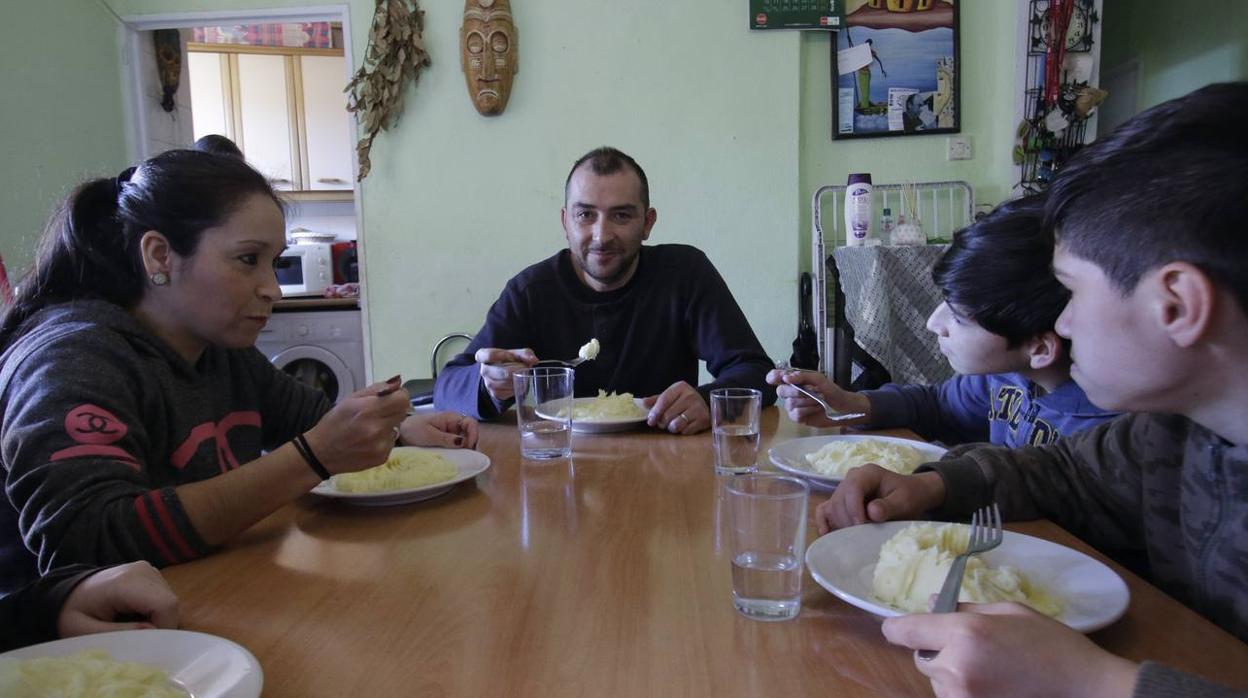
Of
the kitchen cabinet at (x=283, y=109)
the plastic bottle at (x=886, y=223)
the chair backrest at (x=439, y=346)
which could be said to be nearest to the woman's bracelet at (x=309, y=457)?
the chair backrest at (x=439, y=346)

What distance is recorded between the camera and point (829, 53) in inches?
139

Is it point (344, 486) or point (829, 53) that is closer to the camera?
point (344, 486)

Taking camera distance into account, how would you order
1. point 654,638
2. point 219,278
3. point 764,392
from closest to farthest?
point 654,638, point 219,278, point 764,392

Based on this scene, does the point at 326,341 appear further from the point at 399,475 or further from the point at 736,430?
the point at 736,430

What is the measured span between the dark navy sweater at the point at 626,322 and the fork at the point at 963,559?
1.37 metres

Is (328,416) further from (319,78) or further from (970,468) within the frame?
(319,78)

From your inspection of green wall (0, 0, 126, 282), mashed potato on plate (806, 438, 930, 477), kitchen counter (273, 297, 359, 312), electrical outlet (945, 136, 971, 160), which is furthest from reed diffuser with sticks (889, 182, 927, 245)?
green wall (0, 0, 126, 282)

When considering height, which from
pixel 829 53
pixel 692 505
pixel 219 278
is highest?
pixel 829 53

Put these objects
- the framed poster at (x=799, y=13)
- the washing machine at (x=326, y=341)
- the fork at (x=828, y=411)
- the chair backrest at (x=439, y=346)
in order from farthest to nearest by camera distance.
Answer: the washing machine at (x=326, y=341) → the chair backrest at (x=439, y=346) → the framed poster at (x=799, y=13) → the fork at (x=828, y=411)

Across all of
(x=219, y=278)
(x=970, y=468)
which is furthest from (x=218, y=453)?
(x=970, y=468)

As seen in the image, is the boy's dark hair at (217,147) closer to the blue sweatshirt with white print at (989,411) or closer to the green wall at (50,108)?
the blue sweatshirt with white print at (989,411)

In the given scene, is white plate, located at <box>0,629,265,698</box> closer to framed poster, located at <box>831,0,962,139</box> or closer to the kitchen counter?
framed poster, located at <box>831,0,962,139</box>

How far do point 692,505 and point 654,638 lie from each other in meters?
0.40

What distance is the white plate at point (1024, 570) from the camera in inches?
27.1
